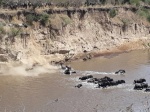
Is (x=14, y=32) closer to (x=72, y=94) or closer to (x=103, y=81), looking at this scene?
(x=103, y=81)

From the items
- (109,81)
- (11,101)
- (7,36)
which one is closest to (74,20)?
(7,36)

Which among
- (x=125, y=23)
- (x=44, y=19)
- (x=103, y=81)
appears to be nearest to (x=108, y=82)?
(x=103, y=81)

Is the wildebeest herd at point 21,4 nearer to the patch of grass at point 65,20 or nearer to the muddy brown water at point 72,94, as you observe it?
the patch of grass at point 65,20

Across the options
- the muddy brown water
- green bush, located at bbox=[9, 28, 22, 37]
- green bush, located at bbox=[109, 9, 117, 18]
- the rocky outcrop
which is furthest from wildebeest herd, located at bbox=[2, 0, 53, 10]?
green bush, located at bbox=[109, 9, 117, 18]

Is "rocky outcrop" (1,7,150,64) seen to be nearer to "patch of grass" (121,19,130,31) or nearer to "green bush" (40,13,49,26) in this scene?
"patch of grass" (121,19,130,31)

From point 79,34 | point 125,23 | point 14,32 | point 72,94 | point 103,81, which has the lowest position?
point 72,94

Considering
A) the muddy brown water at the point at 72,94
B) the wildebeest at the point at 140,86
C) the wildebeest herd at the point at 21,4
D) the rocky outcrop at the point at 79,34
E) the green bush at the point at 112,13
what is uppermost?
the wildebeest herd at the point at 21,4

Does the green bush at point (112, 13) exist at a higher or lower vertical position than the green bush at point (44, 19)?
higher

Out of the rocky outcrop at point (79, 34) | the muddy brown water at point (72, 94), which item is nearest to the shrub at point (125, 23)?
the rocky outcrop at point (79, 34)

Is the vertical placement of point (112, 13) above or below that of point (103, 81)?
above
